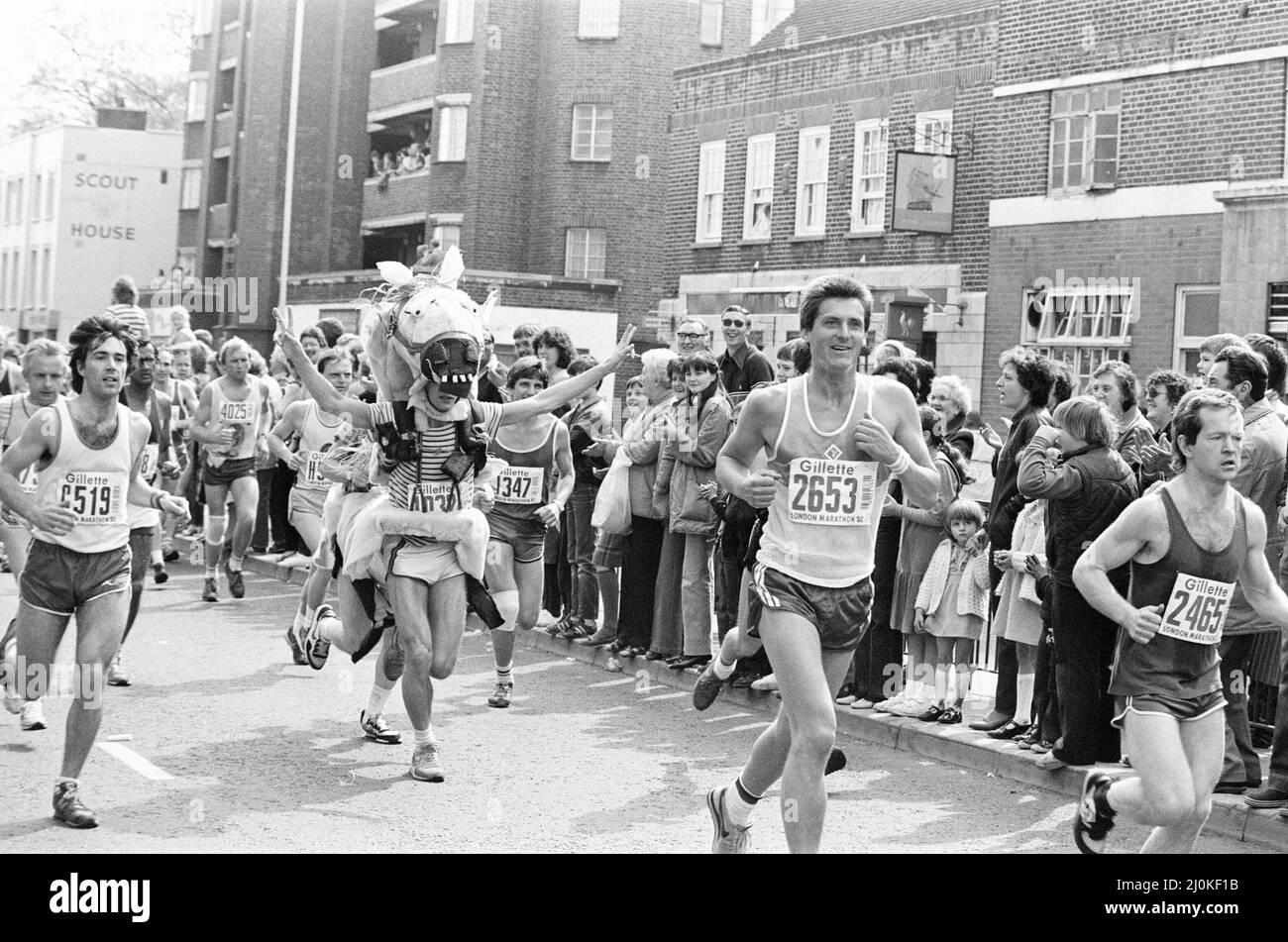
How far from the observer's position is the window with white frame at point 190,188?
56.1m

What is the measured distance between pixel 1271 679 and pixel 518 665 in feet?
18.5

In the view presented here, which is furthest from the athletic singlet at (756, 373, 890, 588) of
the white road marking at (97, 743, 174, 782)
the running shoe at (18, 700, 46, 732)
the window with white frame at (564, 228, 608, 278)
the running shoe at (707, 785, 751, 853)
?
the window with white frame at (564, 228, 608, 278)

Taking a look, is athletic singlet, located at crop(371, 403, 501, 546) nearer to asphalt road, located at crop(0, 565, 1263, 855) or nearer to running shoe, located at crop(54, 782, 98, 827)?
asphalt road, located at crop(0, 565, 1263, 855)

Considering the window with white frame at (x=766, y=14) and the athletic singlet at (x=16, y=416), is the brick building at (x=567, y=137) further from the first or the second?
the athletic singlet at (x=16, y=416)

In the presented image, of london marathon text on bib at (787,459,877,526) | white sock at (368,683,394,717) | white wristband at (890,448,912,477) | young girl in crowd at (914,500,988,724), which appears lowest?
white sock at (368,683,394,717)

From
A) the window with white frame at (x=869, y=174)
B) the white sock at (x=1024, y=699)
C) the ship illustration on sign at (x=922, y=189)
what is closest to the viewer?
the white sock at (x=1024, y=699)

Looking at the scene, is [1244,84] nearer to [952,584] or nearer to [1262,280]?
[1262,280]

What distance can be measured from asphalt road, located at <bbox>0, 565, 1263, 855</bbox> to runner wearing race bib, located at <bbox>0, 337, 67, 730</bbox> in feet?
0.60

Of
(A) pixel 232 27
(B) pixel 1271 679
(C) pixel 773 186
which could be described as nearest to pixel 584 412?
A: (B) pixel 1271 679

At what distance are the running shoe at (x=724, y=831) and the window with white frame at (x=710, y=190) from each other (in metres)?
27.7

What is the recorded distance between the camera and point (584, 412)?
527 inches

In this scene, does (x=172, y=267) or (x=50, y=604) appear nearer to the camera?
(x=50, y=604)

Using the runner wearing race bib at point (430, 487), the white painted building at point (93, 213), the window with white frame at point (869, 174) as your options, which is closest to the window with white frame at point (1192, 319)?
the window with white frame at point (869, 174)

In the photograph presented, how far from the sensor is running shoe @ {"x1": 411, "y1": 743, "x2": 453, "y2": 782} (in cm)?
853
